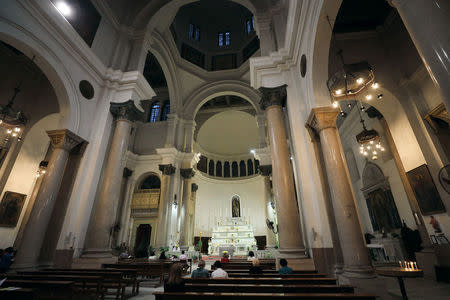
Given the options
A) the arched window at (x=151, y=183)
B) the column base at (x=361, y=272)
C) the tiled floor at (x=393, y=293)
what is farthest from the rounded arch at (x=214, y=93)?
the column base at (x=361, y=272)

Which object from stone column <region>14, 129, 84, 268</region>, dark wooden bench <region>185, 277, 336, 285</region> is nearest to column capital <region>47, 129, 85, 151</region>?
stone column <region>14, 129, 84, 268</region>

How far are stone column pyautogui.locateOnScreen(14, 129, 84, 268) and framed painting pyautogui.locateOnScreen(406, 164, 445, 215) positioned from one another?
10961 millimetres

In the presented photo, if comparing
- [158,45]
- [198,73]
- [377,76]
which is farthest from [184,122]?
[377,76]

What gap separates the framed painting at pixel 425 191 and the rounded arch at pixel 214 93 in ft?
33.9

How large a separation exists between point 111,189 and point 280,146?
5.78 metres

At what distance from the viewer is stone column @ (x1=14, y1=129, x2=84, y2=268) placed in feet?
18.0

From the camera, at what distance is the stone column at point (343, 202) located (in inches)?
165

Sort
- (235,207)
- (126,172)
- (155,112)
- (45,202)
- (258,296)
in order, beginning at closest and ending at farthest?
1. (258,296)
2. (45,202)
3. (126,172)
4. (155,112)
5. (235,207)

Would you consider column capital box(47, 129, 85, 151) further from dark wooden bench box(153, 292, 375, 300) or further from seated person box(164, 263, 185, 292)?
dark wooden bench box(153, 292, 375, 300)

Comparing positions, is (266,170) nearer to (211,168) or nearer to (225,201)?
(225,201)

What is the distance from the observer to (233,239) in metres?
15.6

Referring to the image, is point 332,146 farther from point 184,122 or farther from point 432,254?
point 184,122

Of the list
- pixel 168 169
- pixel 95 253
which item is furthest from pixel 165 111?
pixel 95 253

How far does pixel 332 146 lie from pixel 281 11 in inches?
251
